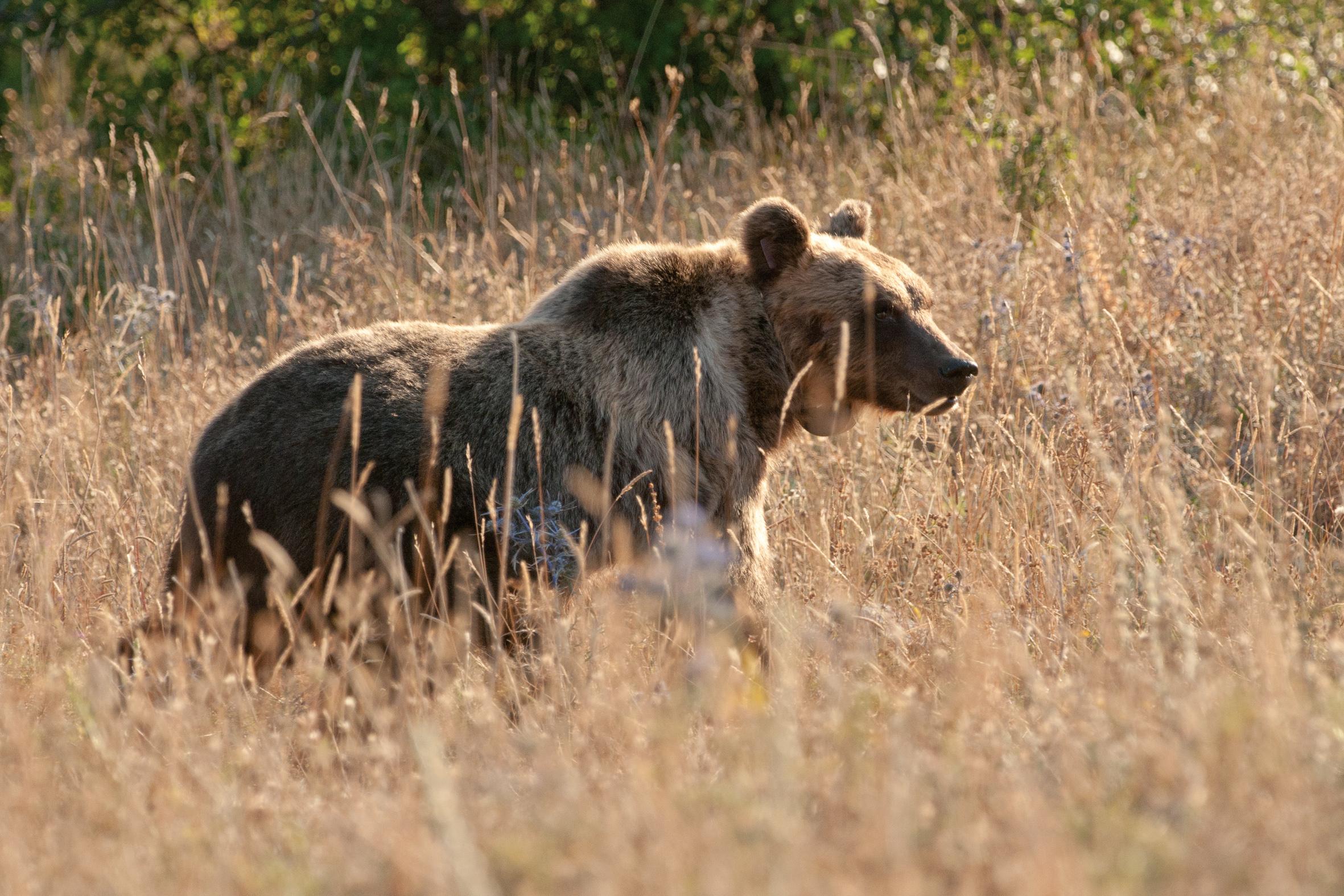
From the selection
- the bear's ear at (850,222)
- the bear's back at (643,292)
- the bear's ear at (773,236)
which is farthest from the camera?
the bear's ear at (850,222)

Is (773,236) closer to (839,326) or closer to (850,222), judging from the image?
(839,326)

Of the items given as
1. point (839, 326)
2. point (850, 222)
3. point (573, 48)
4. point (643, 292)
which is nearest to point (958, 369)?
point (839, 326)

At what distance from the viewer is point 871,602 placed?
4.03 metres

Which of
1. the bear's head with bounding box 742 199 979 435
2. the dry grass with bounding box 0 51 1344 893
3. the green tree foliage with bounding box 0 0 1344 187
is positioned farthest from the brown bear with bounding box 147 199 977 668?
the green tree foliage with bounding box 0 0 1344 187

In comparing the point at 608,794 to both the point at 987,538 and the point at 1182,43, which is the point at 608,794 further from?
the point at 1182,43

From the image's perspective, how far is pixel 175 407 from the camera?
580 centimetres

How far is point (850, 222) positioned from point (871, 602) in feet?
5.49

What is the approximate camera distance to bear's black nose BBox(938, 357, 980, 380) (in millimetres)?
4512

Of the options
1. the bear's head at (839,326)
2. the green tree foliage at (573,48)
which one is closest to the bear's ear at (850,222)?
the bear's head at (839,326)

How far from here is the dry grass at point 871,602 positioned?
2240mm

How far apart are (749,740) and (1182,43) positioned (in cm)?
A: 870

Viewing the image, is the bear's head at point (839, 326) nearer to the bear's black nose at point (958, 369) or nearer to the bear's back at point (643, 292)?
the bear's black nose at point (958, 369)

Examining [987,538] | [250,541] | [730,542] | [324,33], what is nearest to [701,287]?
[730,542]

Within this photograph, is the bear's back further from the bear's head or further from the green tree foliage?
the green tree foliage
